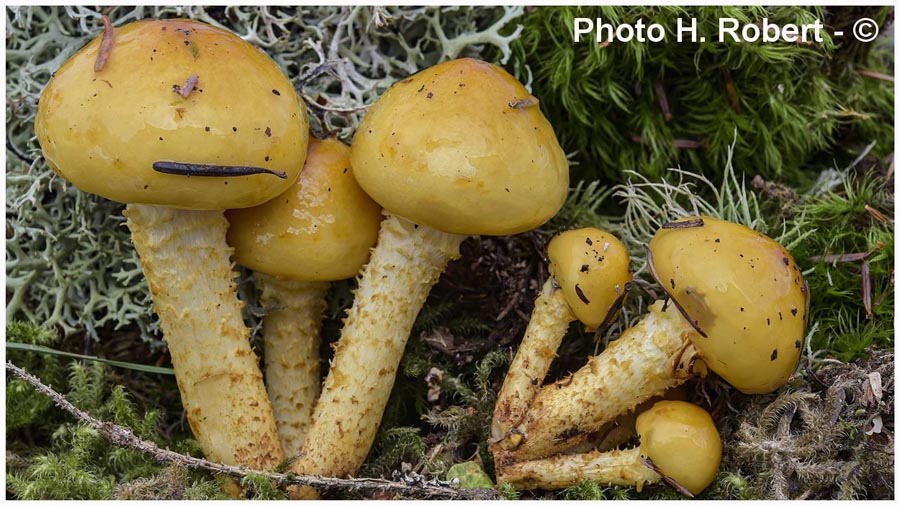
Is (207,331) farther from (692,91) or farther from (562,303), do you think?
(692,91)

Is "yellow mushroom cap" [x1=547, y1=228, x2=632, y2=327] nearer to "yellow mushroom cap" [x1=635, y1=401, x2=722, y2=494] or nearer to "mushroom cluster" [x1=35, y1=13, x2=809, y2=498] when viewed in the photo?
"mushroom cluster" [x1=35, y1=13, x2=809, y2=498]

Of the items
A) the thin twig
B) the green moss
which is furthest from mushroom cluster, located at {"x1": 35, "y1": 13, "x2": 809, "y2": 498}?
the green moss

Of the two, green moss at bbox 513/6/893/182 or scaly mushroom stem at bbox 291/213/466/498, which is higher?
green moss at bbox 513/6/893/182

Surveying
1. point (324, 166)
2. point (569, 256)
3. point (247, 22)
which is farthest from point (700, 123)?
point (247, 22)

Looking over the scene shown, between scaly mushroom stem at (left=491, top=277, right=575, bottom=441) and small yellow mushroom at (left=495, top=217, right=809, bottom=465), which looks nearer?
small yellow mushroom at (left=495, top=217, right=809, bottom=465)

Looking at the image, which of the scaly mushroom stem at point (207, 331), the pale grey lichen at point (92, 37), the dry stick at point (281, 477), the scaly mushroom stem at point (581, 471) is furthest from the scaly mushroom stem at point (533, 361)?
the pale grey lichen at point (92, 37)

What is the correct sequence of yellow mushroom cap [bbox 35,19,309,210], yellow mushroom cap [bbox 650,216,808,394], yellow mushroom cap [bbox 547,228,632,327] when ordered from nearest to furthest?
yellow mushroom cap [bbox 35,19,309,210], yellow mushroom cap [bbox 650,216,808,394], yellow mushroom cap [bbox 547,228,632,327]

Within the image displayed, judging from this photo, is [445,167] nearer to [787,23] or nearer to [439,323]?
[439,323]
